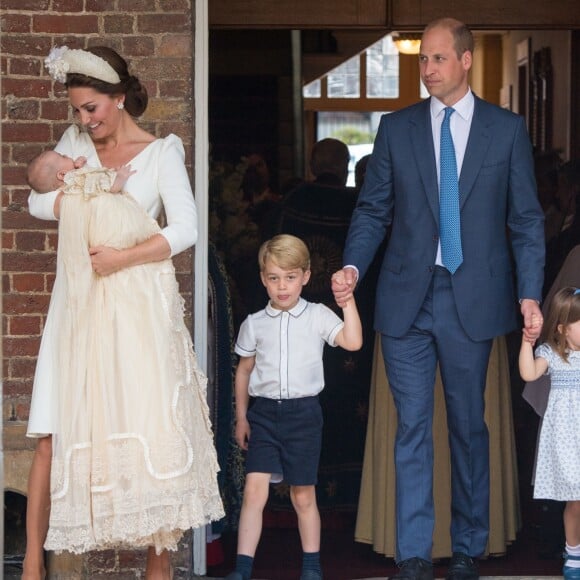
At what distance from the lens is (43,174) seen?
14.7ft

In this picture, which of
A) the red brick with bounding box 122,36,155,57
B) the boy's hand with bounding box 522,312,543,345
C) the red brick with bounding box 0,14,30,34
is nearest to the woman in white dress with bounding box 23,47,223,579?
the red brick with bounding box 122,36,155,57

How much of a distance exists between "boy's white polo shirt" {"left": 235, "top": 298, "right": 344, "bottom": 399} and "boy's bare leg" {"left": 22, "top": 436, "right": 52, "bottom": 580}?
0.95 meters

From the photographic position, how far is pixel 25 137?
5328mm

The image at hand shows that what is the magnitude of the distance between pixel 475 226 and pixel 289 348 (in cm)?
78

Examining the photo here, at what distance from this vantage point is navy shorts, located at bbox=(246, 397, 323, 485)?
17.0 feet

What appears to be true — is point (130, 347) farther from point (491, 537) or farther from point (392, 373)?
point (491, 537)

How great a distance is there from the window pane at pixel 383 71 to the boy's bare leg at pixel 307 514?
613 inches

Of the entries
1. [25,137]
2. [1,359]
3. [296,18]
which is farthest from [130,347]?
[296,18]

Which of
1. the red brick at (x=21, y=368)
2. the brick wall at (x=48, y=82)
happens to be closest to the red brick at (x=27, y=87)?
the brick wall at (x=48, y=82)

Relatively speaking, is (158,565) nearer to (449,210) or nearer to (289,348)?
(289,348)

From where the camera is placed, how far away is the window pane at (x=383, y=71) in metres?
20.5

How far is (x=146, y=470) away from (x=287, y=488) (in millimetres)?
2247

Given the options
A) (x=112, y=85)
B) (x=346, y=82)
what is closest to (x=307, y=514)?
(x=112, y=85)

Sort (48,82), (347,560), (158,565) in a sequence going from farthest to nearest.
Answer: (347,560) → (48,82) → (158,565)
